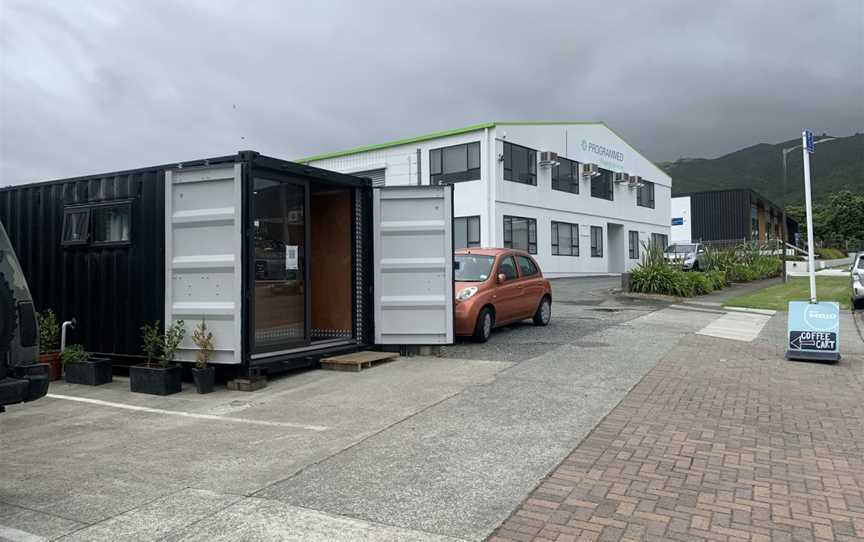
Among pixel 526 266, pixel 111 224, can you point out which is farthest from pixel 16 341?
pixel 526 266

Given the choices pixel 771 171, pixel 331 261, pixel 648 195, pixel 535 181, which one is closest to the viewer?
pixel 331 261

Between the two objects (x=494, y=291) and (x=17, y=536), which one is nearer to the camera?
(x=17, y=536)

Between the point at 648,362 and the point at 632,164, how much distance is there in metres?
32.0

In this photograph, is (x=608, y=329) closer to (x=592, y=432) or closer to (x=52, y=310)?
(x=592, y=432)

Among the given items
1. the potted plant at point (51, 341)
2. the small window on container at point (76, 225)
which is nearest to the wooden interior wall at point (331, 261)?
the small window on container at point (76, 225)

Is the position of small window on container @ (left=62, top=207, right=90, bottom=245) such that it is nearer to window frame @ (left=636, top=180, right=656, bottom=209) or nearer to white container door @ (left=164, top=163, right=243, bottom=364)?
white container door @ (left=164, top=163, right=243, bottom=364)

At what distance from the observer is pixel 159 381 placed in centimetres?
769

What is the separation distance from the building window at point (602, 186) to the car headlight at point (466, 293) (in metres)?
25.6

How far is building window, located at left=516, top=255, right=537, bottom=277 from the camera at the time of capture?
12.0m

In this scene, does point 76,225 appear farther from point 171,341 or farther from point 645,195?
point 645,195

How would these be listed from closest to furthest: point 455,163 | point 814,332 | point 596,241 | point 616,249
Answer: point 814,332 → point 455,163 → point 596,241 → point 616,249

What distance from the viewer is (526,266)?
12.2m

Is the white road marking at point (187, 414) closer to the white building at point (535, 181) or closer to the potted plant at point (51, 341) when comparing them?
the potted plant at point (51, 341)

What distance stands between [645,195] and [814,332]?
108 ft
